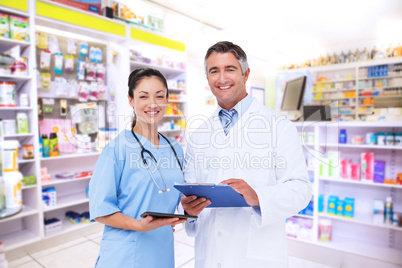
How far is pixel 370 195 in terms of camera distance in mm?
3059

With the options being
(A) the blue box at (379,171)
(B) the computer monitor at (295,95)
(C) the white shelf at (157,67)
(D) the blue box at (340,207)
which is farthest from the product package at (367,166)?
(C) the white shelf at (157,67)

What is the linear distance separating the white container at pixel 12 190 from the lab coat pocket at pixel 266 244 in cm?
146

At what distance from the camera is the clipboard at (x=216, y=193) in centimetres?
105

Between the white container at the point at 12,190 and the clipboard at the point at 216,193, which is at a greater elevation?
the clipboard at the point at 216,193

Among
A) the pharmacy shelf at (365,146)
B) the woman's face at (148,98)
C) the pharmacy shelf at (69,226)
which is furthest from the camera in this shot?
the pharmacy shelf at (69,226)

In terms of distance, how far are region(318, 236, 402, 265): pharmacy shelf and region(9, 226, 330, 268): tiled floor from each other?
294 mm

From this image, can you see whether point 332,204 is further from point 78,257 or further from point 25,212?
point 25,212

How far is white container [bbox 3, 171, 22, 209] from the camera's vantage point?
173 centimetres

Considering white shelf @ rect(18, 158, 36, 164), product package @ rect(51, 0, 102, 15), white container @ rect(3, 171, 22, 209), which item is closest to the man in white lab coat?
white container @ rect(3, 171, 22, 209)

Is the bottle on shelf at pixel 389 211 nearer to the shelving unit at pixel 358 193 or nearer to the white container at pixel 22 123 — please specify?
the shelving unit at pixel 358 193

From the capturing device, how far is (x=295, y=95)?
12.4 feet

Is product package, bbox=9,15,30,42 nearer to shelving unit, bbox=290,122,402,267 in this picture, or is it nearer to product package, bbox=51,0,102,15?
product package, bbox=51,0,102,15

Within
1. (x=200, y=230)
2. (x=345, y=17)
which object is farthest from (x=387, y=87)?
(x=200, y=230)

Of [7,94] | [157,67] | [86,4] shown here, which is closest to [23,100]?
[7,94]
